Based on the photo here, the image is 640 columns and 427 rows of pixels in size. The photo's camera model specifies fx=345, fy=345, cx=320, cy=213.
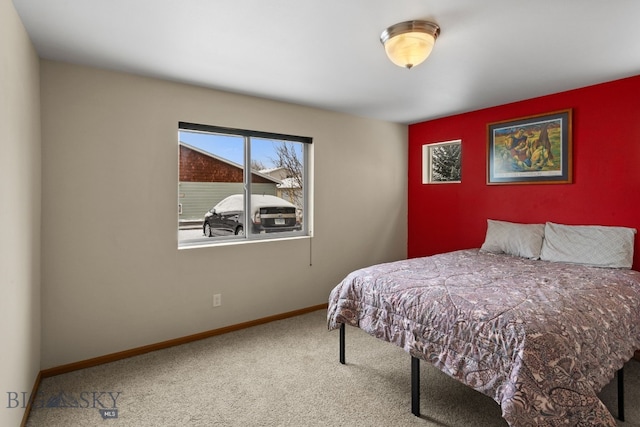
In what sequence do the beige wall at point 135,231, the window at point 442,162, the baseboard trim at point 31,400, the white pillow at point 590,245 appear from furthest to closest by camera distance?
the window at point 442,162 < the white pillow at point 590,245 < the beige wall at point 135,231 < the baseboard trim at point 31,400

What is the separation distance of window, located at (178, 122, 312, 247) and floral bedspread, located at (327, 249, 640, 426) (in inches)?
53.4

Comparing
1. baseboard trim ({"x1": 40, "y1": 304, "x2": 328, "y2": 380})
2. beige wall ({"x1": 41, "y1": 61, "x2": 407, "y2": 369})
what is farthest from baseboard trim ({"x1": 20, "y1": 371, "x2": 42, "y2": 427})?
beige wall ({"x1": 41, "y1": 61, "x2": 407, "y2": 369})

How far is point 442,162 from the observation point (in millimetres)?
4367

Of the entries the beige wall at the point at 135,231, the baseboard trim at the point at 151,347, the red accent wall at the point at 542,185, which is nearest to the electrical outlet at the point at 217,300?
the beige wall at the point at 135,231

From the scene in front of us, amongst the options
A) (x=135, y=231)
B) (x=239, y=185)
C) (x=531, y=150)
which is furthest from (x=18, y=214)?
(x=531, y=150)

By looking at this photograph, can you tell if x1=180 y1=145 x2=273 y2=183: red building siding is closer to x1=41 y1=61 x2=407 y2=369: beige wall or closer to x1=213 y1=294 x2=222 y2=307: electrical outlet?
x1=41 y1=61 x2=407 y2=369: beige wall

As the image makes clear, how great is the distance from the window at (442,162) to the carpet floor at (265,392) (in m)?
2.33

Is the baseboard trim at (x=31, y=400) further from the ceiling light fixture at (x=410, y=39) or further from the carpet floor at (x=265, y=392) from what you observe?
the ceiling light fixture at (x=410, y=39)

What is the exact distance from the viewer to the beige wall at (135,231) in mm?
2471

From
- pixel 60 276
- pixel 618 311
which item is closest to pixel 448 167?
pixel 618 311

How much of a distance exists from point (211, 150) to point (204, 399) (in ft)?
6.91

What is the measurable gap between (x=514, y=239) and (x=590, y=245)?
0.58 m

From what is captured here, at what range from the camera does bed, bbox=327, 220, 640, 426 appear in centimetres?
148

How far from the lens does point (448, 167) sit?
4.29m
